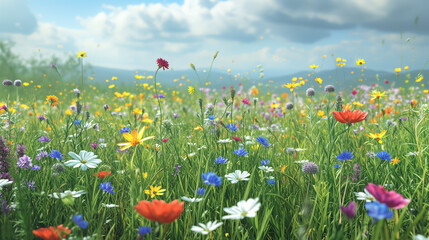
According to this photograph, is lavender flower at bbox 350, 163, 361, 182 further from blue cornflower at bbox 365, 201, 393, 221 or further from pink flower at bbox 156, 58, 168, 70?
pink flower at bbox 156, 58, 168, 70

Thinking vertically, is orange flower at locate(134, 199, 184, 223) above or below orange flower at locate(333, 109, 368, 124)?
below

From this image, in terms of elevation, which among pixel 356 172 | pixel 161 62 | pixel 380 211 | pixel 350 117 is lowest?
pixel 356 172

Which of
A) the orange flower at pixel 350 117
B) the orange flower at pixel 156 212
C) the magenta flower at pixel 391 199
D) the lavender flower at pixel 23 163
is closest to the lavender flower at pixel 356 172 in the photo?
the orange flower at pixel 350 117

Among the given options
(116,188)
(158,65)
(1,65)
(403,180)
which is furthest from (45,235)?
(1,65)

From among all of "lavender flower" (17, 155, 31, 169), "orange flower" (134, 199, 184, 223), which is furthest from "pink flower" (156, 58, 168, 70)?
"orange flower" (134, 199, 184, 223)

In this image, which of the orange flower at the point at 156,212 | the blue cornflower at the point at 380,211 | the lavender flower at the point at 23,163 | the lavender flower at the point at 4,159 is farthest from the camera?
the lavender flower at the point at 23,163

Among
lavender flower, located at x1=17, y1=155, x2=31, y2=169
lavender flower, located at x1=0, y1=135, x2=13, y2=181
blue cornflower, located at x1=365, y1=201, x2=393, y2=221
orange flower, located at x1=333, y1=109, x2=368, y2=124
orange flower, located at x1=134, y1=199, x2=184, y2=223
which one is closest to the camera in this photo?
blue cornflower, located at x1=365, y1=201, x2=393, y2=221

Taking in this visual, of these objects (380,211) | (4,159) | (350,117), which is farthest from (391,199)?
(4,159)

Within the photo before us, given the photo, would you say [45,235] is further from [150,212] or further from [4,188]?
[4,188]

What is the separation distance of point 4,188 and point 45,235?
2.70 feet

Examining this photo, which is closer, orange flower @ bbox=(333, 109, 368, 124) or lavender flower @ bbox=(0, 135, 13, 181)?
orange flower @ bbox=(333, 109, 368, 124)

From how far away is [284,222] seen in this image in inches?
49.3

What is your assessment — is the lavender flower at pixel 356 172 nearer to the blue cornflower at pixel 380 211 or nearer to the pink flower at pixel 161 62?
the blue cornflower at pixel 380 211

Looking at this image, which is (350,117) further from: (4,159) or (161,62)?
(4,159)
